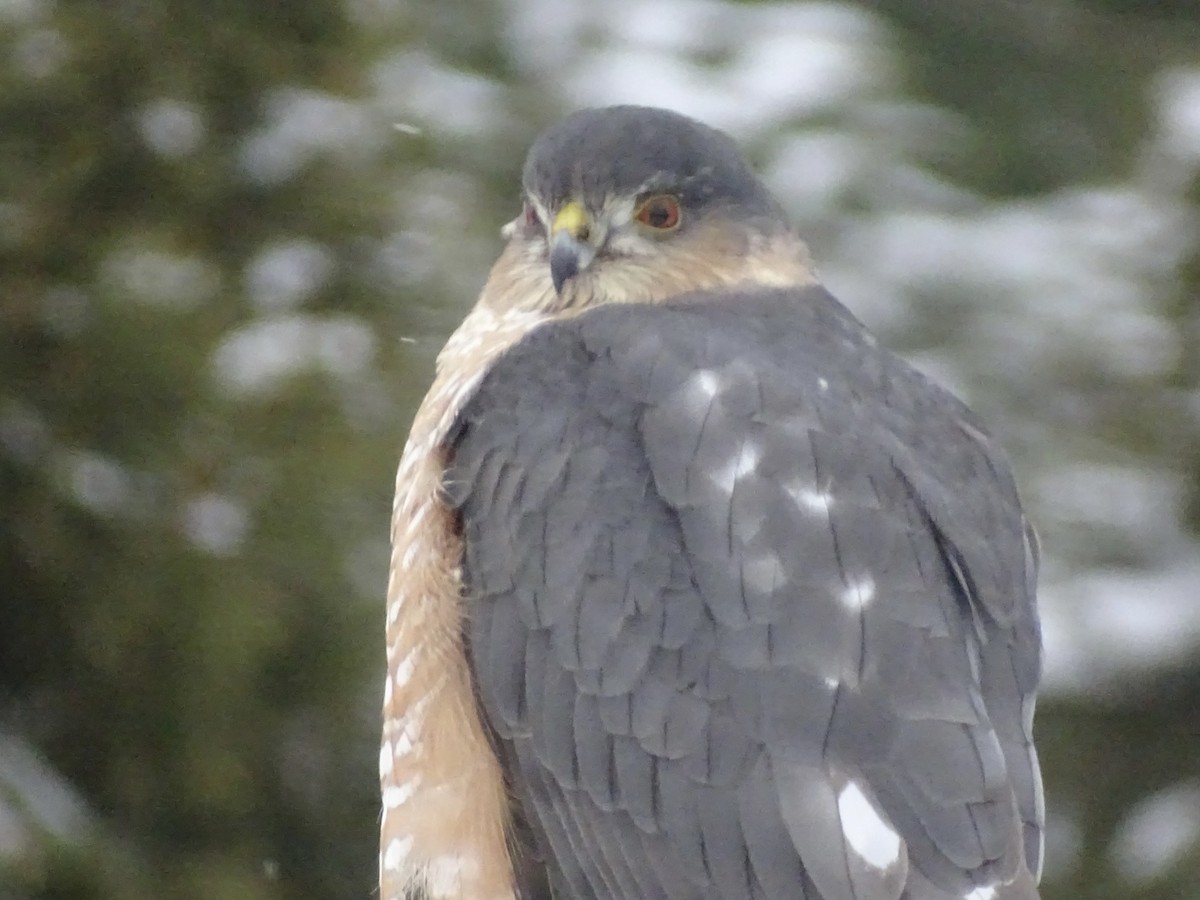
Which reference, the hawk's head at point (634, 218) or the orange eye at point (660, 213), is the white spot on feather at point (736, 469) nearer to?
the hawk's head at point (634, 218)

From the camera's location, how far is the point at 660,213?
351 cm

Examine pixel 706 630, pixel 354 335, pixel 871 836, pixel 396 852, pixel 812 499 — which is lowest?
pixel 354 335

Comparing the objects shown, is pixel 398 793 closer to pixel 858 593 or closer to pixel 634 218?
pixel 858 593

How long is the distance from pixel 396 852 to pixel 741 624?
2.45ft

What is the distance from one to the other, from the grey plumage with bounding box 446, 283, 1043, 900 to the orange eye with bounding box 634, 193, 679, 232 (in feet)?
1.53

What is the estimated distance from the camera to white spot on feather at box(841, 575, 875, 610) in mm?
2674

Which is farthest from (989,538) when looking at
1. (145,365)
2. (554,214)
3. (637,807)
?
(145,365)

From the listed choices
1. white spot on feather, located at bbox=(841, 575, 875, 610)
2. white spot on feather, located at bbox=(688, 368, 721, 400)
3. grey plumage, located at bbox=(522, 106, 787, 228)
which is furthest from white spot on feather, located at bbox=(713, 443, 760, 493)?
grey plumage, located at bbox=(522, 106, 787, 228)

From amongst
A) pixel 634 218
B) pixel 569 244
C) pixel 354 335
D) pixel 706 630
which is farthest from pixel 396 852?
pixel 354 335

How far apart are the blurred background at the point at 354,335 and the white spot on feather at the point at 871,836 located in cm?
178

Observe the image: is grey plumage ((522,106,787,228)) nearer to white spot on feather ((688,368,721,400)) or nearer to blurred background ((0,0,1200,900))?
white spot on feather ((688,368,721,400))

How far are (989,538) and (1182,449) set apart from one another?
201 centimetres

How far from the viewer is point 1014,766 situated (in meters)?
2.76

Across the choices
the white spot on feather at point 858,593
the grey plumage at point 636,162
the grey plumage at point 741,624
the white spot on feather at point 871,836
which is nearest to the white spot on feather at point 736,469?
the grey plumage at point 741,624
